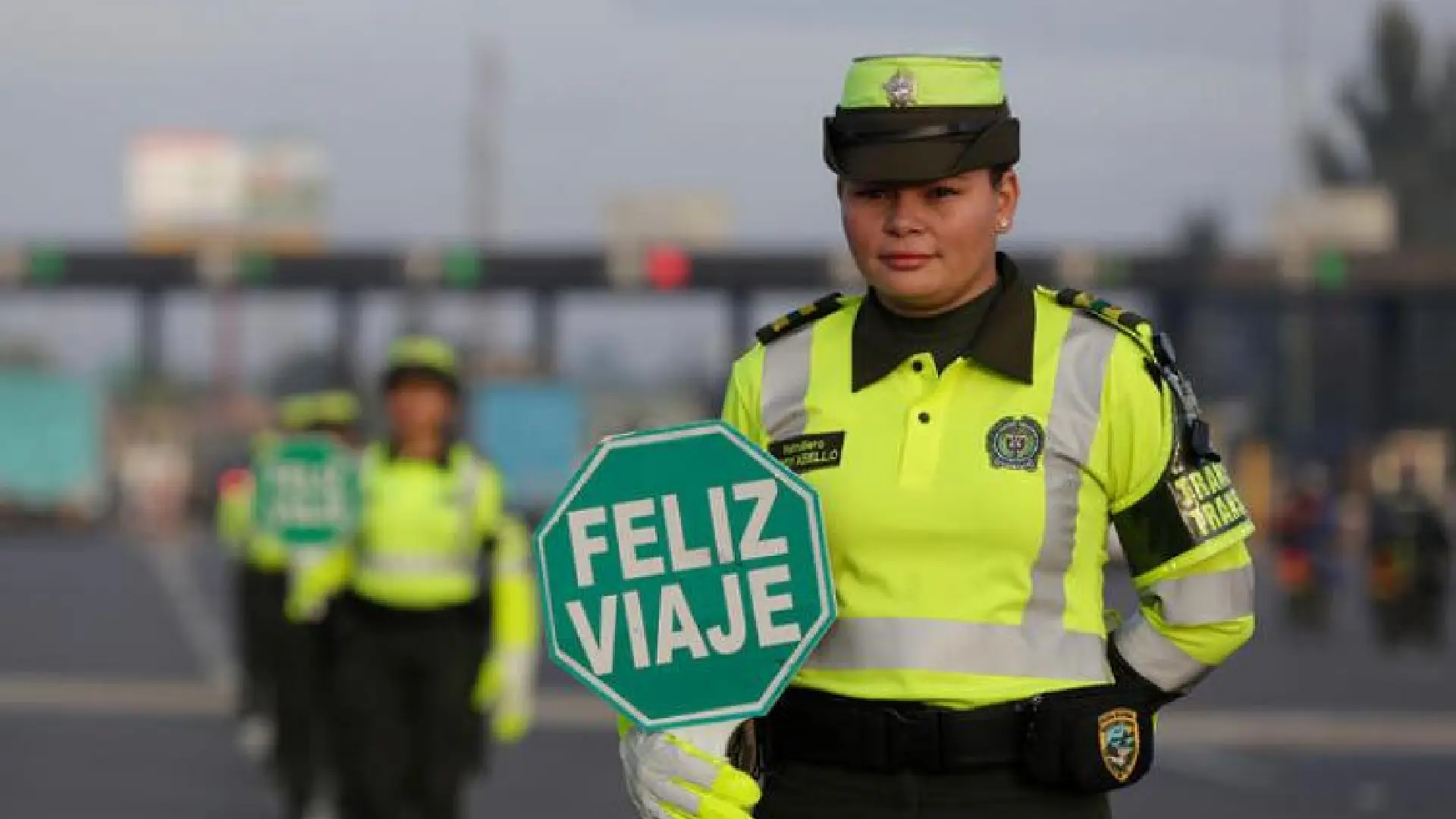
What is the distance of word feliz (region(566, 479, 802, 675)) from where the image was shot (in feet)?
17.1

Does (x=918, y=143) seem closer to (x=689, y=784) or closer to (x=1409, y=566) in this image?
(x=689, y=784)

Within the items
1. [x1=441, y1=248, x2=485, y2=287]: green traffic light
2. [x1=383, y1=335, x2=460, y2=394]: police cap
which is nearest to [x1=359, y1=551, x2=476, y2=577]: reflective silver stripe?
[x1=383, y1=335, x2=460, y2=394]: police cap

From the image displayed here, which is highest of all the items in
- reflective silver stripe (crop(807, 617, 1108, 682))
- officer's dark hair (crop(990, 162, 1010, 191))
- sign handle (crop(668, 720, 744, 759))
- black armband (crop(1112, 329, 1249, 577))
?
officer's dark hair (crop(990, 162, 1010, 191))

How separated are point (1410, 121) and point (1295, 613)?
9032cm

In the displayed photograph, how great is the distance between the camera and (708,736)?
17.3 feet

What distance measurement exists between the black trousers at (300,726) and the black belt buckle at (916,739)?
34.6 ft

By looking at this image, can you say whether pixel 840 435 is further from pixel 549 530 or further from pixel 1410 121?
pixel 1410 121

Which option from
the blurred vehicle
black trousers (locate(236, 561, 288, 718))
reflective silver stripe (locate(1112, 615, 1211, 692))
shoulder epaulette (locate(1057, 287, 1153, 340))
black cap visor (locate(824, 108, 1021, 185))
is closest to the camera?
black cap visor (locate(824, 108, 1021, 185))

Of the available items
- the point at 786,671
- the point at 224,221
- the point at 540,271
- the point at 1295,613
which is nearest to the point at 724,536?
the point at 786,671

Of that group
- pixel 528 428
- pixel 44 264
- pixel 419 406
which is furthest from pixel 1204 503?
pixel 528 428

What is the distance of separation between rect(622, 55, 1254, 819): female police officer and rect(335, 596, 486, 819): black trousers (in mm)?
6872

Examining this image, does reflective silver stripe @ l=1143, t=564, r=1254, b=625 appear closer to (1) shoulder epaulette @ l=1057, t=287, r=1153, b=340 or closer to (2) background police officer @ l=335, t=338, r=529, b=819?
(1) shoulder epaulette @ l=1057, t=287, r=1153, b=340

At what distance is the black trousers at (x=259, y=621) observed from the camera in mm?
19375

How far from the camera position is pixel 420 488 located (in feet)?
40.6
